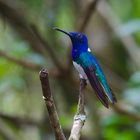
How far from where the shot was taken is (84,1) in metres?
5.24

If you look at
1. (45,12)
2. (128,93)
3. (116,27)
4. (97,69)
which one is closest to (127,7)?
(116,27)

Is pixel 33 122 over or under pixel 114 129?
over

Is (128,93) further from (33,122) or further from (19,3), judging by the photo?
(19,3)

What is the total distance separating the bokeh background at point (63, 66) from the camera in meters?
4.09

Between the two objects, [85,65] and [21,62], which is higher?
[21,62]

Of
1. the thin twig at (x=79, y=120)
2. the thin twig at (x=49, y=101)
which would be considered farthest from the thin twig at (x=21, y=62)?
the thin twig at (x=49, y=101)

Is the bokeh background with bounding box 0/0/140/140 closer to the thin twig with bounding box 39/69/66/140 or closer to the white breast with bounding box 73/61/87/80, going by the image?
the white breast with bounding box 73/61/87/80

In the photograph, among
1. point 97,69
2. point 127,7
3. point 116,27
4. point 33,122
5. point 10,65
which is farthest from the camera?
point 127,7

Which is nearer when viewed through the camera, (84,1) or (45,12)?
(45,12)

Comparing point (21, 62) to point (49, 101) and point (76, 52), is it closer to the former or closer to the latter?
point (76, 52)

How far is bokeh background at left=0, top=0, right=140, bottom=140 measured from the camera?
13.4ft

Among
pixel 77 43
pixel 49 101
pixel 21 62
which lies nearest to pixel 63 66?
pixel 21 62

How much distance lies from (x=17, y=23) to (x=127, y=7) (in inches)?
49.0

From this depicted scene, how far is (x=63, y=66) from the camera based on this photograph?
13.1ft
